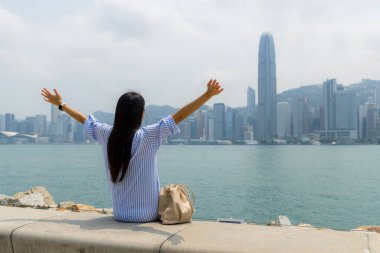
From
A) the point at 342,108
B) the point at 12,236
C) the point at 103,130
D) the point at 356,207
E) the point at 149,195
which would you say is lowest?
the point at 356,207

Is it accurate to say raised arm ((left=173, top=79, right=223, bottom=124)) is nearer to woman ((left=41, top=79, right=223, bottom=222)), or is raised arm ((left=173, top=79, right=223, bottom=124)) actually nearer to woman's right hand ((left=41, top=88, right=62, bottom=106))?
woman ((left=41, top=79, right=223, bottom=222))

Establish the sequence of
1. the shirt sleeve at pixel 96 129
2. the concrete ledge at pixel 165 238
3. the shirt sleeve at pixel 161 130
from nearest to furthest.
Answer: the concrete ledge at pixel 165 238, the shirt sleeve at pixel 161 130, the shirt sleeve at pixel 96 129

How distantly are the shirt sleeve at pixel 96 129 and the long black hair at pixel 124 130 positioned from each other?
0.20 meters

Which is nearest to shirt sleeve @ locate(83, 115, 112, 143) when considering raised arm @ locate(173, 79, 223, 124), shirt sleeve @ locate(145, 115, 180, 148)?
shirt sleeve @ locate(145, 115, 180, 148)

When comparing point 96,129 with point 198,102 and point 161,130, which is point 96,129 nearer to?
point 161,130

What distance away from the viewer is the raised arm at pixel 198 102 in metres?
3.21

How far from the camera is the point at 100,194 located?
89.0ft

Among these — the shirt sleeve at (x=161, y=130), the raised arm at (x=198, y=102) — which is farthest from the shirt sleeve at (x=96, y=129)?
the raised arm at (x=198, y=102)

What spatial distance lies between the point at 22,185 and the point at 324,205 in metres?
23.3

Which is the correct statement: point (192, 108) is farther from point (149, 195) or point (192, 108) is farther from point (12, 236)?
point (12, 236)

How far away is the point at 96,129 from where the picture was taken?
3.56 m

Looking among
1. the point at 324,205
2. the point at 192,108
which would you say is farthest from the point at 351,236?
the point at 324,205

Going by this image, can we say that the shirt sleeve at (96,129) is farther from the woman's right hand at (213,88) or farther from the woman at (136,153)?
the woman's right hand at (213,88)

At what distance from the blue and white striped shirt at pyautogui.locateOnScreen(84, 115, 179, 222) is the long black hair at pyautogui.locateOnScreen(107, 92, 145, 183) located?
51mm
